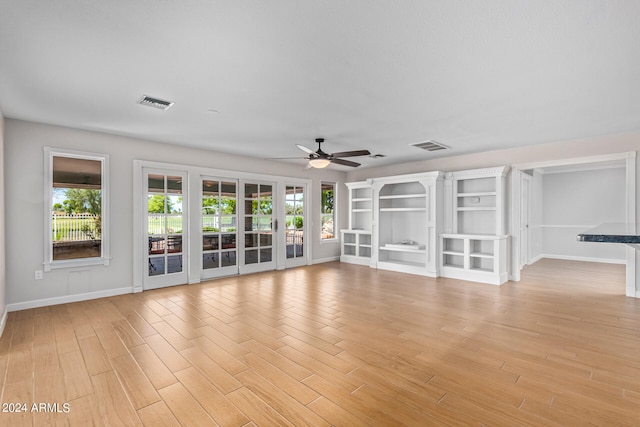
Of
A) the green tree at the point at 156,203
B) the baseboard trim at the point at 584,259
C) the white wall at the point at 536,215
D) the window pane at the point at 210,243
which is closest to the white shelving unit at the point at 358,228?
the window pane at the point at 210,243

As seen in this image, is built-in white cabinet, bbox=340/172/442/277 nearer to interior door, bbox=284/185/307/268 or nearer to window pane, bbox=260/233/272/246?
interior door, bbox=284/185/307/268

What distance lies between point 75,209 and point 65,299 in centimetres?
130

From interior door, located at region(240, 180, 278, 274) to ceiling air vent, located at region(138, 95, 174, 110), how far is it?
2926 millimetres

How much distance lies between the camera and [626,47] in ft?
7.32

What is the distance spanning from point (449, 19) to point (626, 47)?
58.2 inches

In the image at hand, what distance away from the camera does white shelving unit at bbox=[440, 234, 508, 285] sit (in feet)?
17.9

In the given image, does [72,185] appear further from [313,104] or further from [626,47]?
[626,47]

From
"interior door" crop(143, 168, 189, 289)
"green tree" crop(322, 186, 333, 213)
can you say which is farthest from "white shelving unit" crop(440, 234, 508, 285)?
"interior door" crop(143, 168, 189, 289)

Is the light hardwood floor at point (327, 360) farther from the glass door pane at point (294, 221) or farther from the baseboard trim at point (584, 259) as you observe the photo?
the baseboard trim at point (584, 259)

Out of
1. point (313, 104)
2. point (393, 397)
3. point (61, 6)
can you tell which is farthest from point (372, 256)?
point (61, 6)

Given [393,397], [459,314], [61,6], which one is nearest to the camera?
[61,6]

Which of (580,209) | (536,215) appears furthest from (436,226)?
(580,209)

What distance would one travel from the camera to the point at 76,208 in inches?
174

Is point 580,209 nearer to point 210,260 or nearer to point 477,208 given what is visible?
point 477,208
